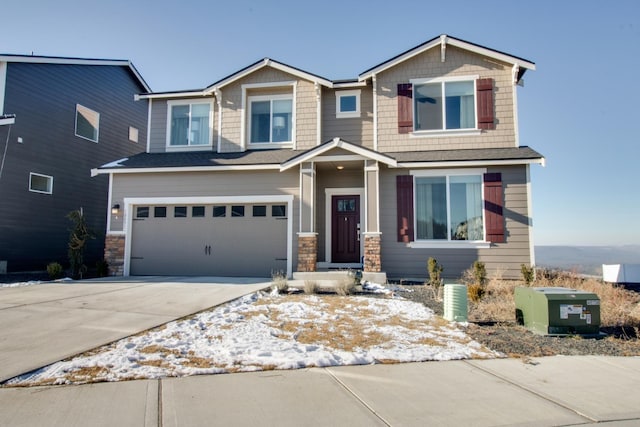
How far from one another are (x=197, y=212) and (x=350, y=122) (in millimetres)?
5517

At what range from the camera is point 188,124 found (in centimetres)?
1355

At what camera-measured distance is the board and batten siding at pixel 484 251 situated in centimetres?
1051

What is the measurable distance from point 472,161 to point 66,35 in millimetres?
12242

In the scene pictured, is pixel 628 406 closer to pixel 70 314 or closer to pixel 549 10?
pixel 70 314

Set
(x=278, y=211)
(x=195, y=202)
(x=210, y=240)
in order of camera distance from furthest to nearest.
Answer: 1. (x=195, y=202)
2. (x=210, y=240)
3. (x=278, y=211)

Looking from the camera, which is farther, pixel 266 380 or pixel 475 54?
pixel 475 54

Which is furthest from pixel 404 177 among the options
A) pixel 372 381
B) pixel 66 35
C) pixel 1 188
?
pixel 1 188

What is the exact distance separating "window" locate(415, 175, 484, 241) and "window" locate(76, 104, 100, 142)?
13.1 meters

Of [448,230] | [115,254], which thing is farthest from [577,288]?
[115,254]

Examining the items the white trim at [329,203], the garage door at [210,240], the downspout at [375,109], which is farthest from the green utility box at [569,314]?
the downspout at [375,109]

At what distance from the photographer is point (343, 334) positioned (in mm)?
5160

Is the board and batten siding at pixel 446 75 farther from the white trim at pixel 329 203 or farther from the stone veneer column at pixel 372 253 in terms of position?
the stone veneer column at pixel 372 253

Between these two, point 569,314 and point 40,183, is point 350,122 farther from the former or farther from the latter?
point 40,183

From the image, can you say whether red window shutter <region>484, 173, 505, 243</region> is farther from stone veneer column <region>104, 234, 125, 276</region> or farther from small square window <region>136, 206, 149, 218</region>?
stone veneer column <region>104, 234, 125, 276</region>
